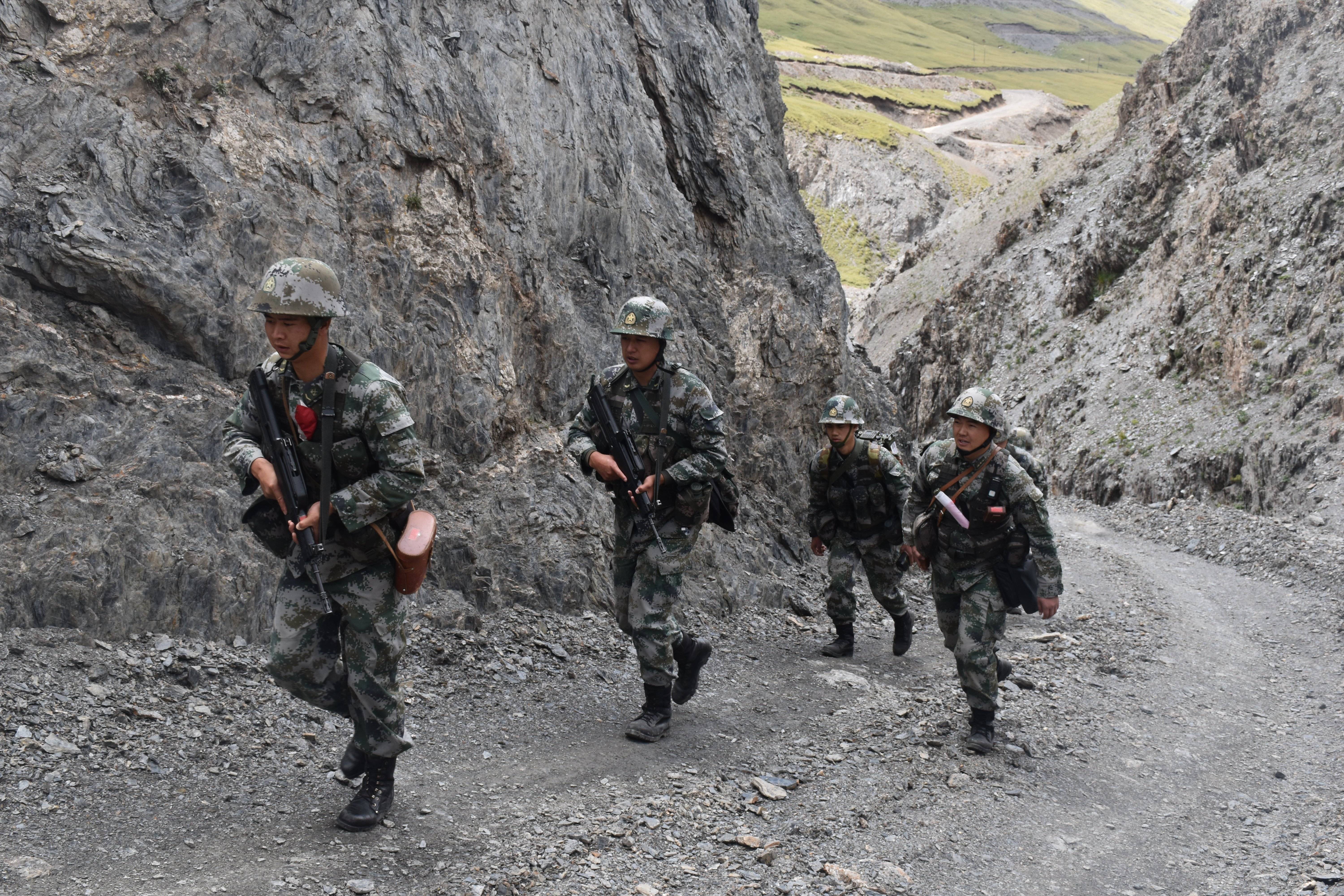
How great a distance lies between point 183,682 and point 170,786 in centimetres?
109

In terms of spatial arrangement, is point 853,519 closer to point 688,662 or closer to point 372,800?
point 688,662

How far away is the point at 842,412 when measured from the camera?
8344mm

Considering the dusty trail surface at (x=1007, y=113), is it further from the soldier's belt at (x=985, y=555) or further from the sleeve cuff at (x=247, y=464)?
the sleeve cuff at (x=247, y=464)

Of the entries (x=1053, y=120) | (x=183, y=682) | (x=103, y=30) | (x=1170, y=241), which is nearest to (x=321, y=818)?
(x=183, y=682)

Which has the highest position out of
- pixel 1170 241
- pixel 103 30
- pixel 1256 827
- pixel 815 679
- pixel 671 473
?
pixel 1170 241

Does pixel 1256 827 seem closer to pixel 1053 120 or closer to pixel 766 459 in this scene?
pixel 766 459

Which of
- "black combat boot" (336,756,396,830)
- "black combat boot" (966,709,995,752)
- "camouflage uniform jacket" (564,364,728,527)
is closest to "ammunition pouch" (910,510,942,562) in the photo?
"black combat boot" (966,709,995,752)

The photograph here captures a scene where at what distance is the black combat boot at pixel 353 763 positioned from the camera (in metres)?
4.82

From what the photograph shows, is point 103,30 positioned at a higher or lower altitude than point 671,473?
higher

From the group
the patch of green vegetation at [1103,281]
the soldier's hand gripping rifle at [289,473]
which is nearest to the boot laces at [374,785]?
the soldier's hand gripping rifle at [289,473]

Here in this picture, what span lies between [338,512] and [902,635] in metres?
6.10

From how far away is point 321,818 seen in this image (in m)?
4.61

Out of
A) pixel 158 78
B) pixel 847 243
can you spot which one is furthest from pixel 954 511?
pixel 847 243

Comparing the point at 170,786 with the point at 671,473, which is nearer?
the point at 170,786
